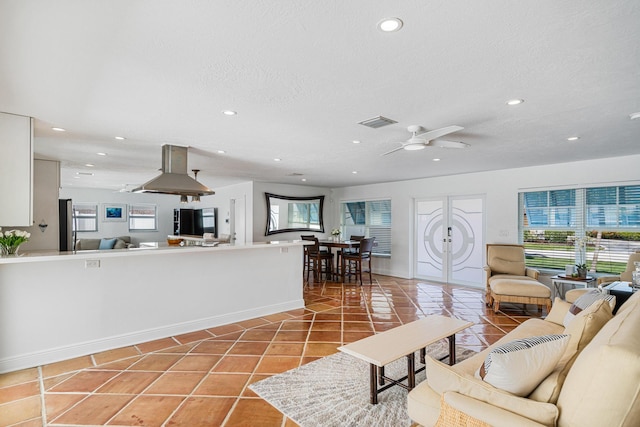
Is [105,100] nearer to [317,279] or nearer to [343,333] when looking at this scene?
[343,333]

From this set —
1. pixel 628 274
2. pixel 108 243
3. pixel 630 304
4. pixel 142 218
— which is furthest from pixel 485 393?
pixel 142 218

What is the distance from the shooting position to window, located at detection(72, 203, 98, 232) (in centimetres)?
937

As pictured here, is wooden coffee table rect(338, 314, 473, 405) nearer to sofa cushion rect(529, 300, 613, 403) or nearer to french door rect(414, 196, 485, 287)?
sofa cushion rect(529, 300, 613, 403)

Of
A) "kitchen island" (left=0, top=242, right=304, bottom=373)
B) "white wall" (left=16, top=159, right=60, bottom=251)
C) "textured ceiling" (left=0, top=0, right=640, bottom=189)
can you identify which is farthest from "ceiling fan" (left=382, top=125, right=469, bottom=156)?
"white wall" (left=16, top=159, right=60, bottom=251)

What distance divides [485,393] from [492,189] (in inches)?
217

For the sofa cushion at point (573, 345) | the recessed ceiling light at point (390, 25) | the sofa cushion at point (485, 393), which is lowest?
the sofa cushion at point (485, 393)

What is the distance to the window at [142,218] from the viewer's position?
1013 centimetres

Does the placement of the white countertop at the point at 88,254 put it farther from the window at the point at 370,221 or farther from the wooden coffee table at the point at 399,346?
the window at the point at 370,221

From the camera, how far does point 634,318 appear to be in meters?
1.47

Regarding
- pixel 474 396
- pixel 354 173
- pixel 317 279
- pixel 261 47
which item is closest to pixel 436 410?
pixel 474 396

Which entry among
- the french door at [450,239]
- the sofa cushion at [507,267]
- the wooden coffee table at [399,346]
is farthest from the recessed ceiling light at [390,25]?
the french door at [450,239]

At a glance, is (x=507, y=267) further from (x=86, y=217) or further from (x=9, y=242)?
(x=86, y=217)

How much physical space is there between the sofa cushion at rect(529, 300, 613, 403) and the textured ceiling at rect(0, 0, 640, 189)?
147 centimetres

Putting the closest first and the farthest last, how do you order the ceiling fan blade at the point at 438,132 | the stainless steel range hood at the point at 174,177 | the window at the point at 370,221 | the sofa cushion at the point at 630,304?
1. the sofa cushion at the point at 630,304
2. the ceiling fan blade at the point at 438,132
3. the stainless steel range hood at the point at 174,177
4. the window at the point at 370,221
